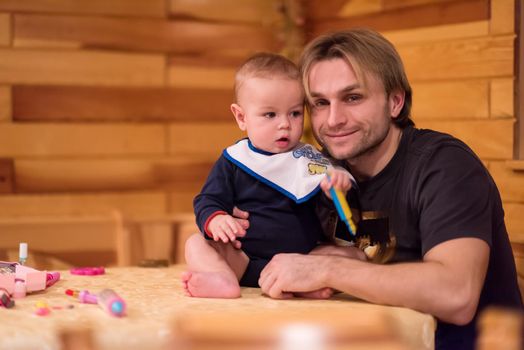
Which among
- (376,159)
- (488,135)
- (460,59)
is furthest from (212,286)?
(460,59)

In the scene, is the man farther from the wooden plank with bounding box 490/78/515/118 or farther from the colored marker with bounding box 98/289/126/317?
the wooden plank with bounding box 490/78/515/118

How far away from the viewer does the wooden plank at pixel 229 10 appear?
11.8 ft

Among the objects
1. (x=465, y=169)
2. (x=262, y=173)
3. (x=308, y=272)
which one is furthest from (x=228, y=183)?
(x=465, y=169)

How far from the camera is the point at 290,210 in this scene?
1.83 metres

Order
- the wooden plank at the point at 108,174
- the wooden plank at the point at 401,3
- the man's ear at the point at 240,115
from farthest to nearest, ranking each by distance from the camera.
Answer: the wooden plank at the point at 108,174 → the wooden plank at the point at 401,3 → the man's ear at the point at 240,115

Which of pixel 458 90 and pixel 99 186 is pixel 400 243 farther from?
pixel 99 186

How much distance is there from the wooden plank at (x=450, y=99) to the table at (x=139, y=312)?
1379 millimetres

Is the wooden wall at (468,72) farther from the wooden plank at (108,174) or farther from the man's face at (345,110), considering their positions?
the wooden plank at (108,174)

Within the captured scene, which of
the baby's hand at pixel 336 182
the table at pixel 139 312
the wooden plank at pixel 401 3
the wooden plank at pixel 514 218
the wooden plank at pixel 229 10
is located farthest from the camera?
the wooden plank at pixel 229 10

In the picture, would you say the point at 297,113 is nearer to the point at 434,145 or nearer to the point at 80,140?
the point at 434,145

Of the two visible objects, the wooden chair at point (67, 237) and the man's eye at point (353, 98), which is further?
the wooden chair at point (67, 237)

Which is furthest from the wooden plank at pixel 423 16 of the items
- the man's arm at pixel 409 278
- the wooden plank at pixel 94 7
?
the man's arm at pixel 409 278

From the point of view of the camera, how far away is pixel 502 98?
108 inches

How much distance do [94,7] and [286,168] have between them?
1977mm
